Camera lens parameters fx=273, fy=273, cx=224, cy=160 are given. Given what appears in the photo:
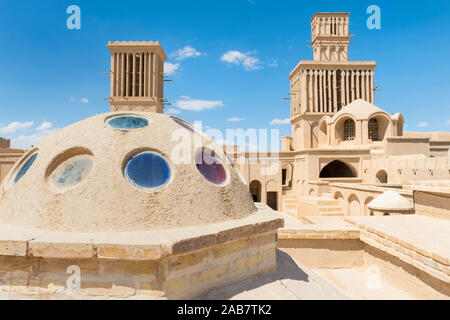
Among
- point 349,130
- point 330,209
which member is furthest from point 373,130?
point 330,209

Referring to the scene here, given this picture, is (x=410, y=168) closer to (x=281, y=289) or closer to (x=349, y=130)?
(x=349, y=130)

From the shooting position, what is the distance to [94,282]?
9.24 ft

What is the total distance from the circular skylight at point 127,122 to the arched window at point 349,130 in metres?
24.7

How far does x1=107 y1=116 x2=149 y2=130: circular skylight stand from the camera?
405 centimetres

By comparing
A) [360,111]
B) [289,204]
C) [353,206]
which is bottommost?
[289,204]

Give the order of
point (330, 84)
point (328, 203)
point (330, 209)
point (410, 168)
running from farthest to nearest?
point (330, 84), point (328, 203), point (330, 209), point (410, 168)

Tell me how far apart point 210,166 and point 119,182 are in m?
1.38

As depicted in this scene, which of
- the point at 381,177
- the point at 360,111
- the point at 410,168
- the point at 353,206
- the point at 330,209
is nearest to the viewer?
the point at 410,168

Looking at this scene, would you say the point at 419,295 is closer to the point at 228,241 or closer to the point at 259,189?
the point at 228,241

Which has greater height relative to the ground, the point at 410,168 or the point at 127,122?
Result: the point at 127,122

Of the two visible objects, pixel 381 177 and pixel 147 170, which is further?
pixel 381 177

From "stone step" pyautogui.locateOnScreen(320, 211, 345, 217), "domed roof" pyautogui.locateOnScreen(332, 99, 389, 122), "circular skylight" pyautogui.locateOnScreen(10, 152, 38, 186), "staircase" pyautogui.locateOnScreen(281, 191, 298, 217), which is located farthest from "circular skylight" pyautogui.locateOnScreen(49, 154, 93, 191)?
"domed roof" pyautogui.locateOnScreen(332, 99, 389, 122)

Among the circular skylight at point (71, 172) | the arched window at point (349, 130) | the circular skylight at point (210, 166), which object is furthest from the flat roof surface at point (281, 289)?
the arched window at point (349, 130)

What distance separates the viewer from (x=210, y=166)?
4195 millimetres
